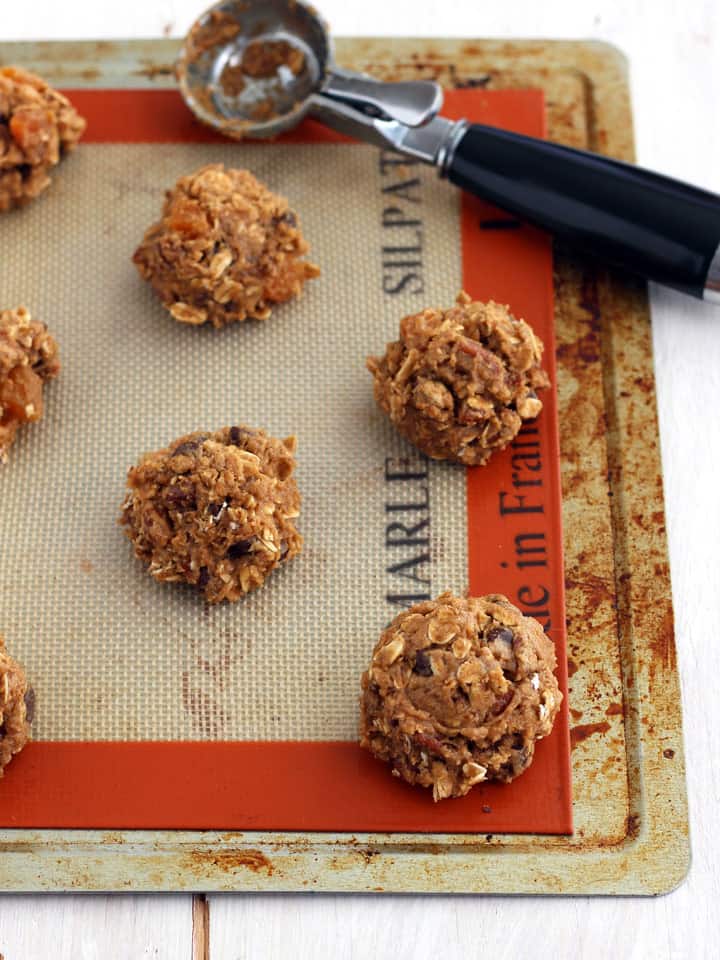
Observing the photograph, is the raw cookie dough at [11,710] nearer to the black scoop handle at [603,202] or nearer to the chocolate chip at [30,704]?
the chocolate chip at [30,704]

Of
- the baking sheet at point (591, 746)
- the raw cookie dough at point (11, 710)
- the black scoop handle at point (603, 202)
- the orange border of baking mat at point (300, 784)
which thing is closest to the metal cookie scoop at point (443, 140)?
the black scoop handle at point (603, 202)

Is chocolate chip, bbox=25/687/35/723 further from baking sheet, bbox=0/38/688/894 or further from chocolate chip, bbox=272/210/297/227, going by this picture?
chocolate chip, bbox=272/210/297/227

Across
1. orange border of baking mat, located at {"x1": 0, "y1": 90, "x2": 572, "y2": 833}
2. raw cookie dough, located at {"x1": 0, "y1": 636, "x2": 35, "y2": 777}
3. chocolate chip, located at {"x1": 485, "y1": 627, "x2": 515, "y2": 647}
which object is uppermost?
chocolate chip, located at {"x1": 485, "y1": 627, "x2": 515, "y2": 647}

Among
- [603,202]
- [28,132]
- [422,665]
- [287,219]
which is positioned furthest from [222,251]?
[422,665]

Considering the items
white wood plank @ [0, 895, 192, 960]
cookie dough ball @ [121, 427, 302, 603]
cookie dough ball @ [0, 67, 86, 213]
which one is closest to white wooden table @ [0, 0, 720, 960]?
white wood plank @ [0, 895, 192, 960]

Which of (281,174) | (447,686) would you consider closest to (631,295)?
(281,174)

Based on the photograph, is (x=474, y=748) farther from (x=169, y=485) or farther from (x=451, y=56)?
(x=451, y=56)
